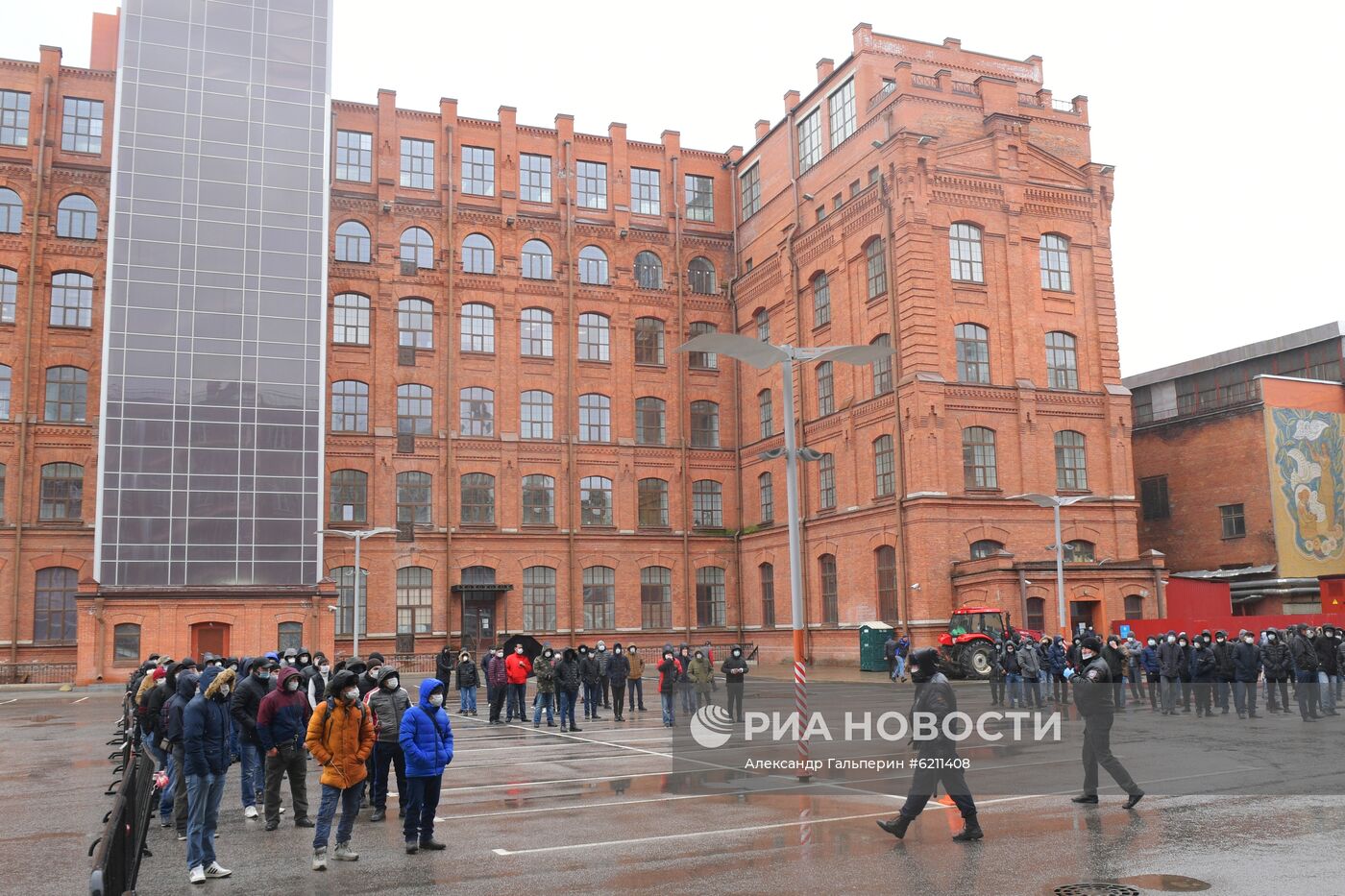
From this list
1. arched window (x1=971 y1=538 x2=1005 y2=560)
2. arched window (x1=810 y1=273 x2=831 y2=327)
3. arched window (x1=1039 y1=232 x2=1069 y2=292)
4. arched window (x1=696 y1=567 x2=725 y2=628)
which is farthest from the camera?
arched window (x1=696 y1=567 x2=725 y2=628)

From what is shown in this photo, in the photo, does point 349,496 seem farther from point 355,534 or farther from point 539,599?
point 539,599

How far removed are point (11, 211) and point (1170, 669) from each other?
1786 inches

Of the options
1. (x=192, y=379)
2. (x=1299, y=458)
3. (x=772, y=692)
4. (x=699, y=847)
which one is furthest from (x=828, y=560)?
(x=699, y=847)

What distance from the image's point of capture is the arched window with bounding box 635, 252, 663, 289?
175 ft

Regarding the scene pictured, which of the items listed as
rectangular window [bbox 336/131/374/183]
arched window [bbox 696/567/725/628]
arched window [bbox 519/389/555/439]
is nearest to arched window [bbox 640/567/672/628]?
arched window [bbox 696/567/725/628]

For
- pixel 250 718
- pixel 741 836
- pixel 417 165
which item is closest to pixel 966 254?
pixel 417 165

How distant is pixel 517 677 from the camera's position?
24375 millimetres

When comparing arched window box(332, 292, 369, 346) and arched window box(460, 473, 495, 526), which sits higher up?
arched window box(332, 292, 369, 346)

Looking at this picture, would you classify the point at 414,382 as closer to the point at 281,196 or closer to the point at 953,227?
the point at 281,196

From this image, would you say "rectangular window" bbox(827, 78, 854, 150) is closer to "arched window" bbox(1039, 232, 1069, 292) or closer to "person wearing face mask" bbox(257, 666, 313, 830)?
"arched window" bbox(1039, 232, 1069, 292)

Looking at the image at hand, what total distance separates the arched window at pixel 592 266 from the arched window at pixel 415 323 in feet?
24.5

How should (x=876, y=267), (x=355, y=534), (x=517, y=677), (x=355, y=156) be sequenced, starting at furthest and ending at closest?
1. (x=355, y=156)
2. (x=876, y=267)
3. (x=355, y=534)
4. (x=517, y=677)

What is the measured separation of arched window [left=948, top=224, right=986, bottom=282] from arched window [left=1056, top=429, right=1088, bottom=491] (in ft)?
22.8

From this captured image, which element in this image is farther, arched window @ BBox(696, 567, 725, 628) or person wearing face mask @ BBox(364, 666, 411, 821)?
arched window @ BBox(696, 567, 725, 628)
